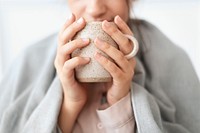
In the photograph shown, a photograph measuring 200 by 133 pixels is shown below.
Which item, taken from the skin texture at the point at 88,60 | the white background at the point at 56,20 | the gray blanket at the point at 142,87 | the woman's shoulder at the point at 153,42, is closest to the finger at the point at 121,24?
the skin texture at the point at 88,60

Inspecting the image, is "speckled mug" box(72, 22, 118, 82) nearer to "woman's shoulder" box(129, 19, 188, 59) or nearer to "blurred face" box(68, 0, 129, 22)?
"blurred face" box(68, 0, 129, 22)

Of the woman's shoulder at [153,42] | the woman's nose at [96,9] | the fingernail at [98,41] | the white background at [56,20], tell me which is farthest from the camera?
the white background at [56,20]

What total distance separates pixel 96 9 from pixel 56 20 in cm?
65

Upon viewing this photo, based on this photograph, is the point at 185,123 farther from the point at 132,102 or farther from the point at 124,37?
the point at 124,37

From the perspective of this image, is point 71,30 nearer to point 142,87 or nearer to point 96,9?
point 96,9

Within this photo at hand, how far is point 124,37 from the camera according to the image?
58 cm

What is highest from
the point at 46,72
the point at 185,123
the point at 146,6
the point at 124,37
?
the point at 124,37

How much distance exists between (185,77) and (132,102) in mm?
253

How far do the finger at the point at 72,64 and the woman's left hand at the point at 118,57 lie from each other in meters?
0.02

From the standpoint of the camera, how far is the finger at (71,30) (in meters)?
0.56

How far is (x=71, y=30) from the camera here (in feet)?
1.88

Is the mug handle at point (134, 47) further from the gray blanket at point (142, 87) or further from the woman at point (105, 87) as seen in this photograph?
the gray blanket at point (142, 87)

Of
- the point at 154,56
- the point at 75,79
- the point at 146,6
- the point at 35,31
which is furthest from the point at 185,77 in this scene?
the point at 35,31

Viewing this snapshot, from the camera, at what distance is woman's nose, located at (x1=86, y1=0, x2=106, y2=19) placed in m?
0.64
